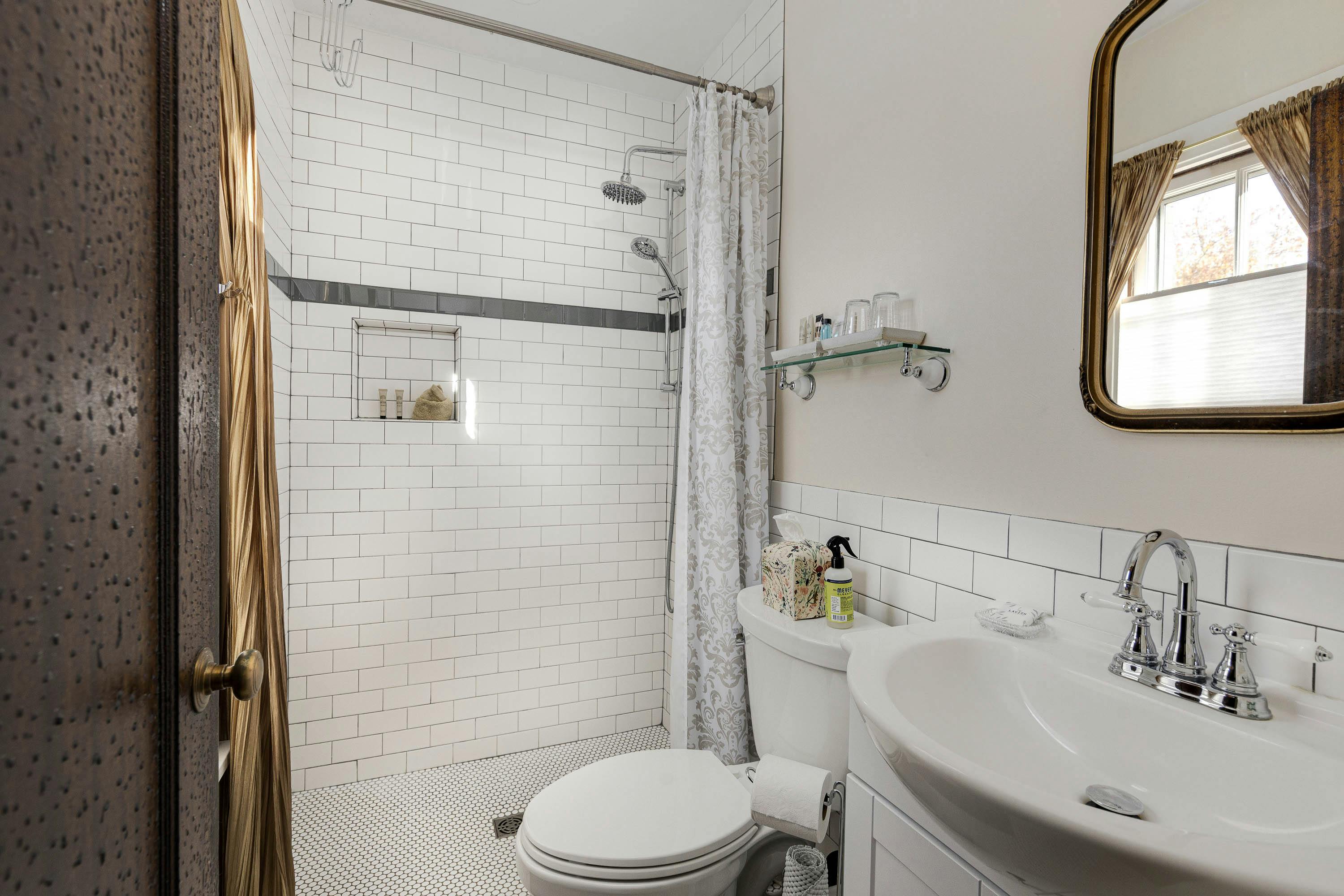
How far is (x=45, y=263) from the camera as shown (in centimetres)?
36

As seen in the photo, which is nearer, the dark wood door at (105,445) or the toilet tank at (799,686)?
the dark wood door at (105,445)

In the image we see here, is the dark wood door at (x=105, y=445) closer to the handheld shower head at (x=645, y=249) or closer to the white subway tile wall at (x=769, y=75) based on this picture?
the white subway tile wall at (x=769, y=75)

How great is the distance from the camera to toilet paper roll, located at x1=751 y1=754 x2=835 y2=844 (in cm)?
111

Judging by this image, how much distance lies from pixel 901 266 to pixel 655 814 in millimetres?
1322

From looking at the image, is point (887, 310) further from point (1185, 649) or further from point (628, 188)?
point (628, 188)

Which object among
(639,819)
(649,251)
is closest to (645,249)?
(649,251)

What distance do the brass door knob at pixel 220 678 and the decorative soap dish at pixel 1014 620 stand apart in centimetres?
108

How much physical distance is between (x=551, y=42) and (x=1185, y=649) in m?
1.94

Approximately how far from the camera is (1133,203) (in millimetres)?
1002

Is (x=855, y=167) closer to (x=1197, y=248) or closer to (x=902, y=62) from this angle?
(x=902, y=62)

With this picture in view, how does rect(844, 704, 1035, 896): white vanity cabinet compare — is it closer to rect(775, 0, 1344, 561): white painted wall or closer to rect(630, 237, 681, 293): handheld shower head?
rect(775, 0, 1344, 561): white painted wall

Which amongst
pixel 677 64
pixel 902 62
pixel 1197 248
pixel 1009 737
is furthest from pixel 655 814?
pixel 677 64

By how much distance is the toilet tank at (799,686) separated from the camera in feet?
4.12

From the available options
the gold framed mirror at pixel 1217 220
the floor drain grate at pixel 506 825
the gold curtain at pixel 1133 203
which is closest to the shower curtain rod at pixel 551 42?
the gold framed mirror at pixel 1217 220
